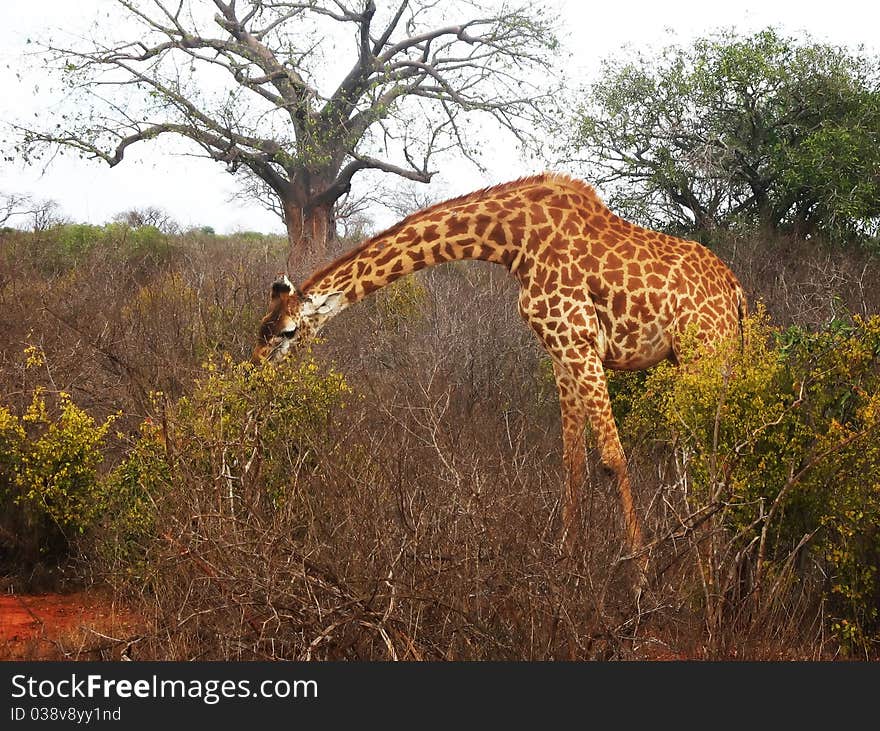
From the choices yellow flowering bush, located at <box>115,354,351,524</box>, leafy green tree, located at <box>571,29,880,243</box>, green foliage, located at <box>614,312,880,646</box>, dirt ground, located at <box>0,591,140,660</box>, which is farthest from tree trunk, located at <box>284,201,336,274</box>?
green foliage, located at <box>614,312,880,646</box>

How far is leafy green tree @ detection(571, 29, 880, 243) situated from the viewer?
47.8ft

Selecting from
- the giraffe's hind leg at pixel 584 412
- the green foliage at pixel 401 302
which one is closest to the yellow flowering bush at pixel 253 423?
the giraffe's hind leg at pixel 584 412

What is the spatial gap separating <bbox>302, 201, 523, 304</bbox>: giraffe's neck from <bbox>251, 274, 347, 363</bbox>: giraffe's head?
64mm

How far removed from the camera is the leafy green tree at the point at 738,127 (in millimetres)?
14578

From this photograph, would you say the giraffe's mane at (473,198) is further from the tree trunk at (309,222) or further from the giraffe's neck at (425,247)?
the tree trunk at (309,222)

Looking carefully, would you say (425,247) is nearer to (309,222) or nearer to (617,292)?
(617,292)

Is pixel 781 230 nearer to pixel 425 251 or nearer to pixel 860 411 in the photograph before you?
pixel 425 251

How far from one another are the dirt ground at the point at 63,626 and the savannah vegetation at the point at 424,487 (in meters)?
0.12

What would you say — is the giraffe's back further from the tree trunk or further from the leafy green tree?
the tree trunk

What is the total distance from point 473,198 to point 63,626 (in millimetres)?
3528

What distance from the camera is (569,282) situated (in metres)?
6.28

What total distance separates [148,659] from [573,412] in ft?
10.1

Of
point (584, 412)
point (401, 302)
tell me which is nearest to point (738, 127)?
point (401, 302)

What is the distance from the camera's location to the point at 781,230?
14.8 m
